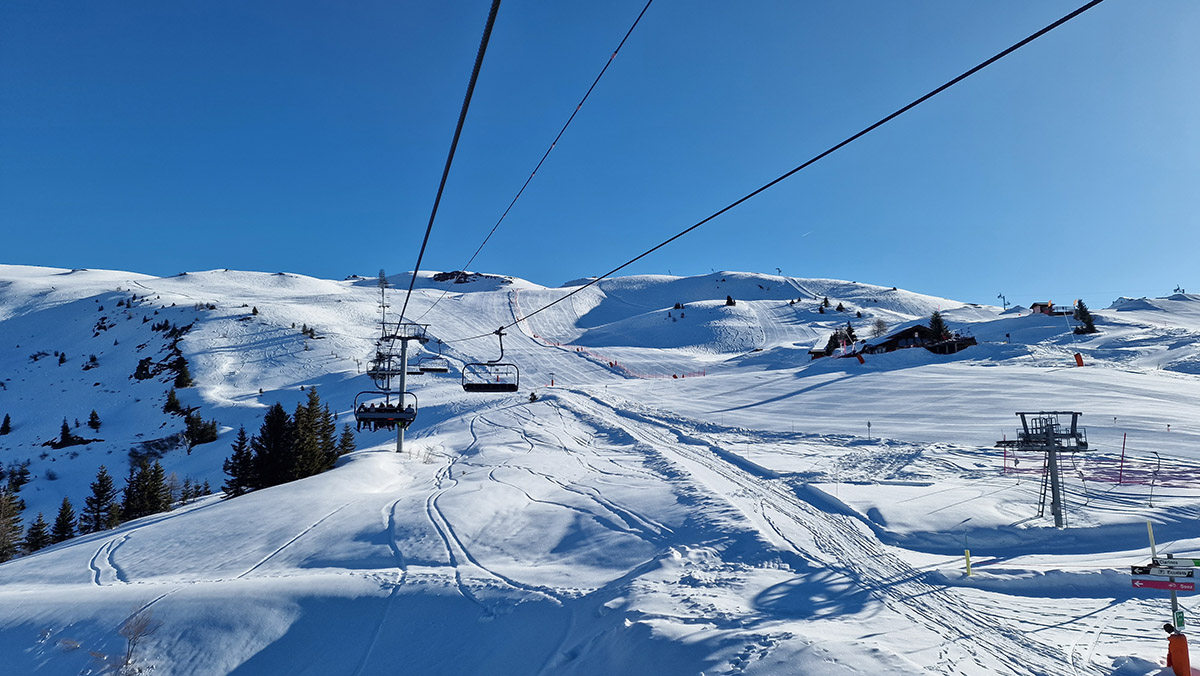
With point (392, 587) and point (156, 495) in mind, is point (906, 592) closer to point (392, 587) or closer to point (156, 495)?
point (392, 587)

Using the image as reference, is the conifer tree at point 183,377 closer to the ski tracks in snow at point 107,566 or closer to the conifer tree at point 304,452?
the conifer tree at point 304,452

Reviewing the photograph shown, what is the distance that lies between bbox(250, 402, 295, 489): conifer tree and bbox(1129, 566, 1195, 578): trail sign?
31.6 m

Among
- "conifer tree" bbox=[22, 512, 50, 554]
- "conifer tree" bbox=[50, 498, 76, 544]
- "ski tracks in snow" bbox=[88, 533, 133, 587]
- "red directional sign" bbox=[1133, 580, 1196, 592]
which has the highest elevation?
"red directional sign" bbox=[1133, 580, 1196, 592]

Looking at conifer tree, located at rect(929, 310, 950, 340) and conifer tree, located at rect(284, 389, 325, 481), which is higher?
conifer tree, located at rect(929, 310, 950, 340)

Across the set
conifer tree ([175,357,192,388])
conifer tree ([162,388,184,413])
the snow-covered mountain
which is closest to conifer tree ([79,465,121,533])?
the snow-covered mountain

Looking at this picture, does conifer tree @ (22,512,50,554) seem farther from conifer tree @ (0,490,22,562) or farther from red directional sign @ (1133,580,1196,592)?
red directional sign @ (1133,580,1196,592)

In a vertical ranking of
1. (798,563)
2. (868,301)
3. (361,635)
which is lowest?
(361,635)

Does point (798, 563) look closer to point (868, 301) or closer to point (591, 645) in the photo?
point (591, 645)

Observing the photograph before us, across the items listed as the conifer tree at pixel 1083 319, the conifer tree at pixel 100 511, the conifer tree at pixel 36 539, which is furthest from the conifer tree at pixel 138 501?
the conifer tree at pixel 1083 319

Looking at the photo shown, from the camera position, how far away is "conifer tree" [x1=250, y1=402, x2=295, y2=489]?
29.2 metres

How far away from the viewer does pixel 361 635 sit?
10.7 m

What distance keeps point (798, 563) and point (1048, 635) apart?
425 cm

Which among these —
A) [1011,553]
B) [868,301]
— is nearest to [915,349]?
[1011,553]

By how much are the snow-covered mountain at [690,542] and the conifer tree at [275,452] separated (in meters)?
3.69
